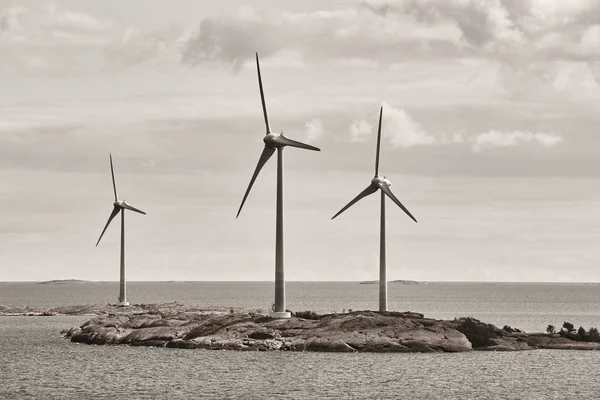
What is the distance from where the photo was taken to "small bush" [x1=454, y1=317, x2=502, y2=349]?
88.7 metres

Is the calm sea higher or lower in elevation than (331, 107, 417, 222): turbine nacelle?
lower

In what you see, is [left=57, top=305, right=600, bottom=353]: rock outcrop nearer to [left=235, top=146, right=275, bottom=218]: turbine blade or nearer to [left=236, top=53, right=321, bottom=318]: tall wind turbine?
[left=236, top=53, right=321, bottom=318]: tall wind turbine

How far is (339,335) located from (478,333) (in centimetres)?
1280

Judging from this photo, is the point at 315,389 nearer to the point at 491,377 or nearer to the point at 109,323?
the point at 491,377

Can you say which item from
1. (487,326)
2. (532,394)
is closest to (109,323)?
(487,326)

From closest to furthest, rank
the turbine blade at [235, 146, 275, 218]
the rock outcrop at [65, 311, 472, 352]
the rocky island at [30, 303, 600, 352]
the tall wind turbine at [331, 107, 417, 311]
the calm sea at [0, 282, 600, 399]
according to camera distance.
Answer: the calm sea at [0, 282, 600, 399] → the rock outcrop at [65, 311, 472, 352] → the rocky island at [30, 303, 600, 352] → the turbine blade at [235, 146, 275, 218] → the tall wind turbine at [331, 107, 417, 311]

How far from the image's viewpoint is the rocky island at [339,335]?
8525 cm

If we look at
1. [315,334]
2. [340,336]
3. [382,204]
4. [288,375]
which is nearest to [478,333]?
[340,336]

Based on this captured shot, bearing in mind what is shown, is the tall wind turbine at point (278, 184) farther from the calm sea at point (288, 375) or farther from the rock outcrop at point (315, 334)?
the calm sea at point (288, 375)

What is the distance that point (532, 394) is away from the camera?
6297 centimetres

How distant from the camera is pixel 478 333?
295 ft

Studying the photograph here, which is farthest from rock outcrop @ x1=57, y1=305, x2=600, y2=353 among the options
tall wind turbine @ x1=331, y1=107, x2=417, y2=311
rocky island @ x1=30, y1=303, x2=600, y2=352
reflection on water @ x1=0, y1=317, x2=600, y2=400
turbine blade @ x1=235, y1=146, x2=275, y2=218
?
turbine blade @ x1=235, y1=146, x2=275, y2=218

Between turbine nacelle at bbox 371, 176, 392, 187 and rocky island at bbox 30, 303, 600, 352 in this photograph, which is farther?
turbine nacelle at bbox 371, 176, 392, 187

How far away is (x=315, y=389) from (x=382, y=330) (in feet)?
73.9
